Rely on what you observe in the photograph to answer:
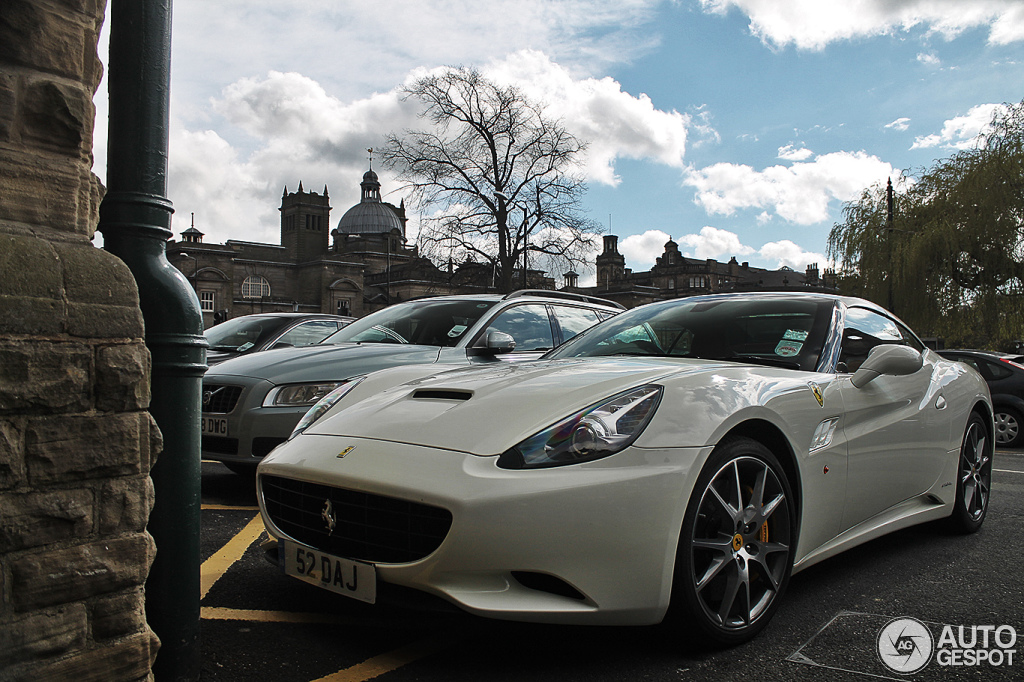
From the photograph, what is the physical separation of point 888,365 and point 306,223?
10187cm

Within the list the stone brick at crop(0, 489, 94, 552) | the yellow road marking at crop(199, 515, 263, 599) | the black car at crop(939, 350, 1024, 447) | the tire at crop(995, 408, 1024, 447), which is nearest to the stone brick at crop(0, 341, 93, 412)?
the stone brick at crop(0, 489, 94, 552)

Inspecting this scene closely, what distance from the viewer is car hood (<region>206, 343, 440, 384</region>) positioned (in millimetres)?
5574

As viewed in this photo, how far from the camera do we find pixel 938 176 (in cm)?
2753

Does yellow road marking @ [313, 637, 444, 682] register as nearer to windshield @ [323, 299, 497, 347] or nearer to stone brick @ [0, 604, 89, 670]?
stone brick @ [0, 604, 89, 670]

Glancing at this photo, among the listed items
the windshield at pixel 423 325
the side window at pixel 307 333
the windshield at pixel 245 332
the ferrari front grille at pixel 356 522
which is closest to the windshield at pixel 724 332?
the ferrari front grille at pixel 356 522

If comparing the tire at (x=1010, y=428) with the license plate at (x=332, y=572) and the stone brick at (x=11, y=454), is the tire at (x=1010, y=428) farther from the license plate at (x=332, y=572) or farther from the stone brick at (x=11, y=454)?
the stone brick at (x=11, y=454)

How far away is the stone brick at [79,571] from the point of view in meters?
1.88

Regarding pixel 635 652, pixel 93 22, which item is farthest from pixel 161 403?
pixel 635 652

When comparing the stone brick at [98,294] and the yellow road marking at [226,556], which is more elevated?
the stone brick at [98,294]

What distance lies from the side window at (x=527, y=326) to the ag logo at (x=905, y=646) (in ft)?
13.4

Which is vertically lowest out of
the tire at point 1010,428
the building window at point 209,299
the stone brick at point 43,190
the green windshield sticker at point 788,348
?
the tire at point 1010,428

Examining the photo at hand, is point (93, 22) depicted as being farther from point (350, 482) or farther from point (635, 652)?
point (635, 652)

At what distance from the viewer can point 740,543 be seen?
281cm

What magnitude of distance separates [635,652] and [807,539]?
91 centimetres
